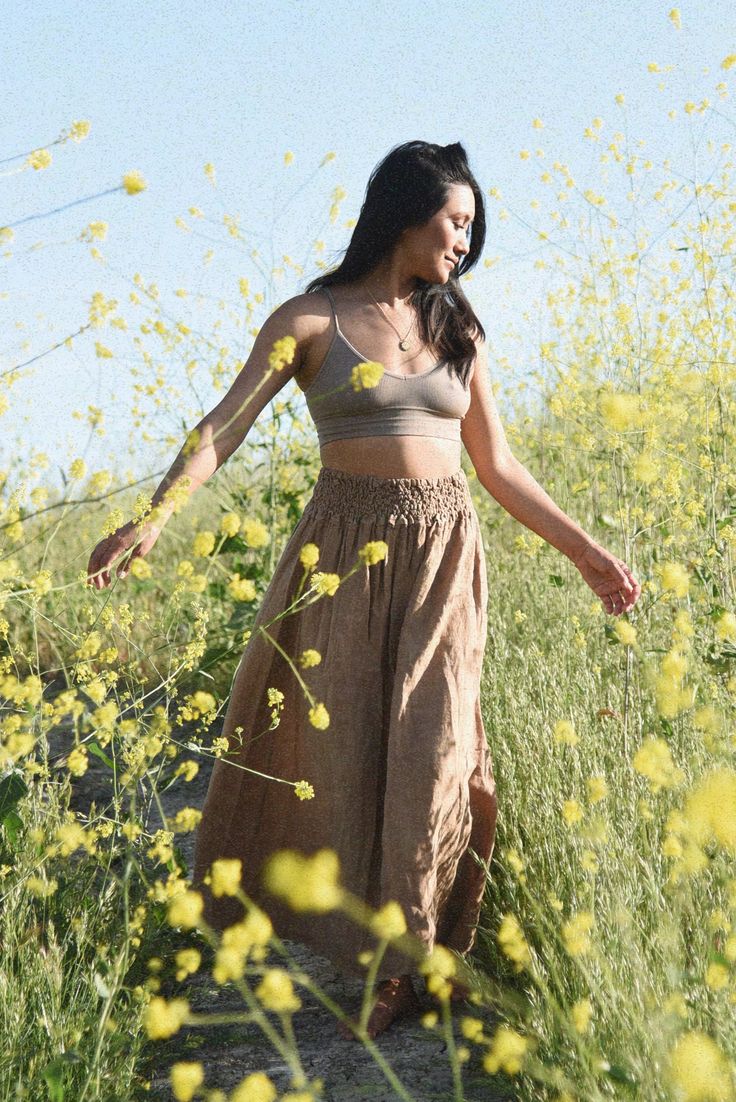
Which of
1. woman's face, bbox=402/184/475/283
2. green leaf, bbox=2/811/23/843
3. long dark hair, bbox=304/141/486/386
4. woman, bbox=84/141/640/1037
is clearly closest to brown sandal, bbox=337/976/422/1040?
woman, bbox=84/141/640/1037

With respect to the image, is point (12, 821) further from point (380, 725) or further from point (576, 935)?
point (576, 935)

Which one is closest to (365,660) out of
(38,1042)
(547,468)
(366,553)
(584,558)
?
(366,553)

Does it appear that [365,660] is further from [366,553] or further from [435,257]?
[435,257]

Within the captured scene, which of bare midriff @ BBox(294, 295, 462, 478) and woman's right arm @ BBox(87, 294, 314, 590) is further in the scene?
bare midriff @ BBox(294, 295, 462, 478)

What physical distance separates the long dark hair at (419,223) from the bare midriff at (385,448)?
0.28ft

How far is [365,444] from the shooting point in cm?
231

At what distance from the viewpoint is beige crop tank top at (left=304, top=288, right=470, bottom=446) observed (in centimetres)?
228

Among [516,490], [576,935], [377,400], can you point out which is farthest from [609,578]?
[576,935]

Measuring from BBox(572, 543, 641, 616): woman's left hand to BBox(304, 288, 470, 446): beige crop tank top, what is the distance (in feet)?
1.33

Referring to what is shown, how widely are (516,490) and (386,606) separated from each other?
43cm

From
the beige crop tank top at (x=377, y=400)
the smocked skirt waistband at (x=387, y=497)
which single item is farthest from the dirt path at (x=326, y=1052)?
the beige crop tank top at (x=377, y=400)

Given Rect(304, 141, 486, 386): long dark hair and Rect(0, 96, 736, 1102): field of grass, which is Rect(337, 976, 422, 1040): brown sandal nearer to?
Rect(0, 96, 736, 1102): field of grass

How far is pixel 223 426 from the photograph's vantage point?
83.1 inches

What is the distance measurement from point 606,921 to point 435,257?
1.27 meters
